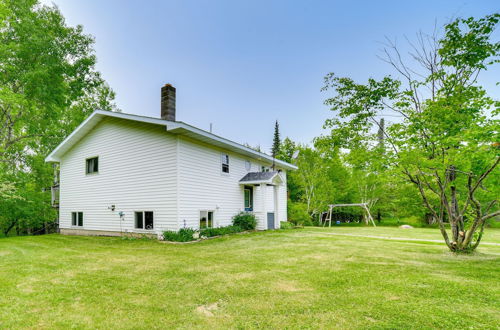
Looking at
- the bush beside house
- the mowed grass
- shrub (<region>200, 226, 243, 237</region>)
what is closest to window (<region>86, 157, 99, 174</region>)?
the bush beside house

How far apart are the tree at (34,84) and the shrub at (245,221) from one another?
11168 mm

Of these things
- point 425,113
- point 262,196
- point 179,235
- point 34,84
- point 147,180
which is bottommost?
point 179,235

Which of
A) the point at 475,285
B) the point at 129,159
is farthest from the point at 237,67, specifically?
the point at 475,285

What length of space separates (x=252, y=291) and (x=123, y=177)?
407 inches

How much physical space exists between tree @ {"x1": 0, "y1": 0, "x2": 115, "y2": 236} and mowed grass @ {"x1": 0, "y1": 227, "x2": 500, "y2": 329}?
11.3 m

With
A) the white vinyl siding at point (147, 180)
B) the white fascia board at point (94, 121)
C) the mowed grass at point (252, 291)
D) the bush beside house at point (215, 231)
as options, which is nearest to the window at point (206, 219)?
the white vinyl siding at point (147, 180)

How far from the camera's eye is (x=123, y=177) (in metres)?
12.5

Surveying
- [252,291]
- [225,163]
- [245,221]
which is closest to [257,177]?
[225,163]

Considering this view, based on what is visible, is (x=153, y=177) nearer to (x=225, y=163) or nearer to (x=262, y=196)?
(x=225, y=163)

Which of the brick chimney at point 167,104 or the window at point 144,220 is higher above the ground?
the brick chimney at point 167,104

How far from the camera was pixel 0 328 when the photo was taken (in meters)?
3.10

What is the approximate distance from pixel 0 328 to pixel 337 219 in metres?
30.8

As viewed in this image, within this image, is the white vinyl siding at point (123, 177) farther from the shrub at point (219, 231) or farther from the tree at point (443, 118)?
the tree at point (443, 118)

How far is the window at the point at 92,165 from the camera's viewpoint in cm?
1409
